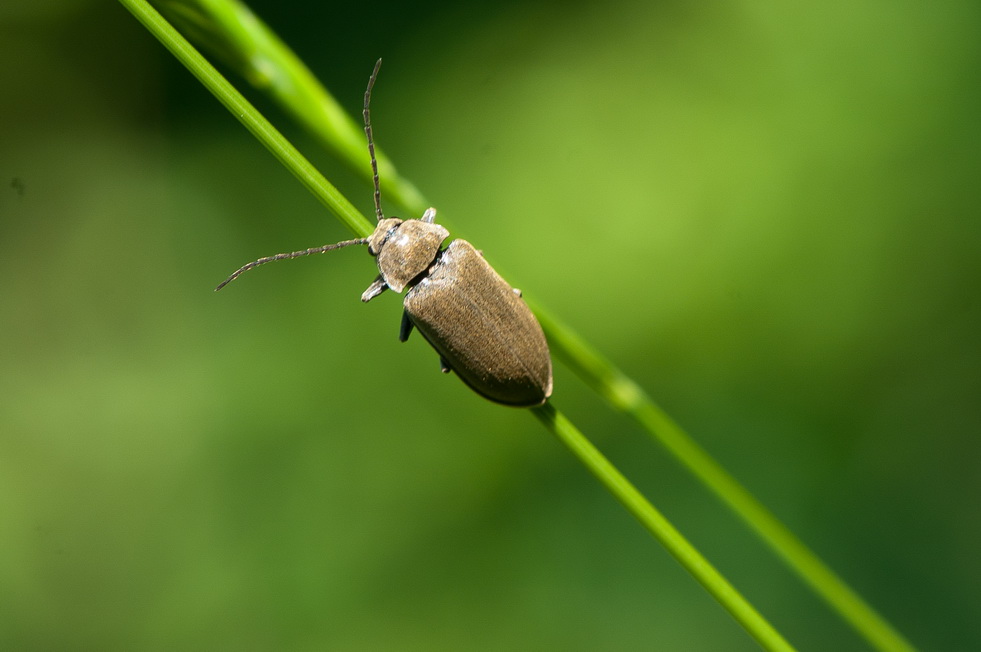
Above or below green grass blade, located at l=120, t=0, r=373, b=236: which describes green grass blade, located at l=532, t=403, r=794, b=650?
below

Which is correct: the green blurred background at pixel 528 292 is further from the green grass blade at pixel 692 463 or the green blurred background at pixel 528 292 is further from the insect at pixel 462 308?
the green grass blade at pixel 692 463

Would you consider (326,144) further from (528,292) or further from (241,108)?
(528,292)

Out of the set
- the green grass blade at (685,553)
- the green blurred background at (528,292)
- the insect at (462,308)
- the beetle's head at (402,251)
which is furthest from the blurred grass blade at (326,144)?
the green blurred background at (528,292)

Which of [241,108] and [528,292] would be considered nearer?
[241,108]

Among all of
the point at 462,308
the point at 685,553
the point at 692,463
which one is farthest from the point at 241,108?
the point at 692,463

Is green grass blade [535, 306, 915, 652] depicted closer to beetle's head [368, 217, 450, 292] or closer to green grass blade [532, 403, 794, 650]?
green grass blade [532, 403, 794, 650]

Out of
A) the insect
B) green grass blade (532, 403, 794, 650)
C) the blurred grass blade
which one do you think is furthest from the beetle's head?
green grass blade (532, 403, 794, 650)
